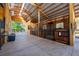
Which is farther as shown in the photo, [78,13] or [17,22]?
[17,22]

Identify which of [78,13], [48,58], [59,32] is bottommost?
[48,58]

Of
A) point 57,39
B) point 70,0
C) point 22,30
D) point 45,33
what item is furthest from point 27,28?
point 70,0

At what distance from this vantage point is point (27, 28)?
642 inches

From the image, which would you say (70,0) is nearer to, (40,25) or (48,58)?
(48,58)

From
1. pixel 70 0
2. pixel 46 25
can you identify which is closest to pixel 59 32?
pixel 70 0

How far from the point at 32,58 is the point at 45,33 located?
6411mm

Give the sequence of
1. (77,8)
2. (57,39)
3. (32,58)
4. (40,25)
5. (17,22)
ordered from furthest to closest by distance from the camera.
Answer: (17,22), (40,25), (57,39), (77,8), (32,58)

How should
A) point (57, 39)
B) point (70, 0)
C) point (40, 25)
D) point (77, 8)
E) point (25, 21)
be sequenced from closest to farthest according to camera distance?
point (70, 0) → point (77, 8) → point (57, 39) → point (40, 25) → point (25, 21)

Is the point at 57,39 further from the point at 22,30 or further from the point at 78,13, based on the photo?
the point at 22,30

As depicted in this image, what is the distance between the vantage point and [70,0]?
503cm

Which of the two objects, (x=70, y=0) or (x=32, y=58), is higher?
(x=70, y=0)

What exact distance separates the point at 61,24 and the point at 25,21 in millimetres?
10289

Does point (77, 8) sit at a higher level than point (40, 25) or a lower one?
higher

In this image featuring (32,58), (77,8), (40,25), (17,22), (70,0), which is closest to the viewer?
(32,58)
